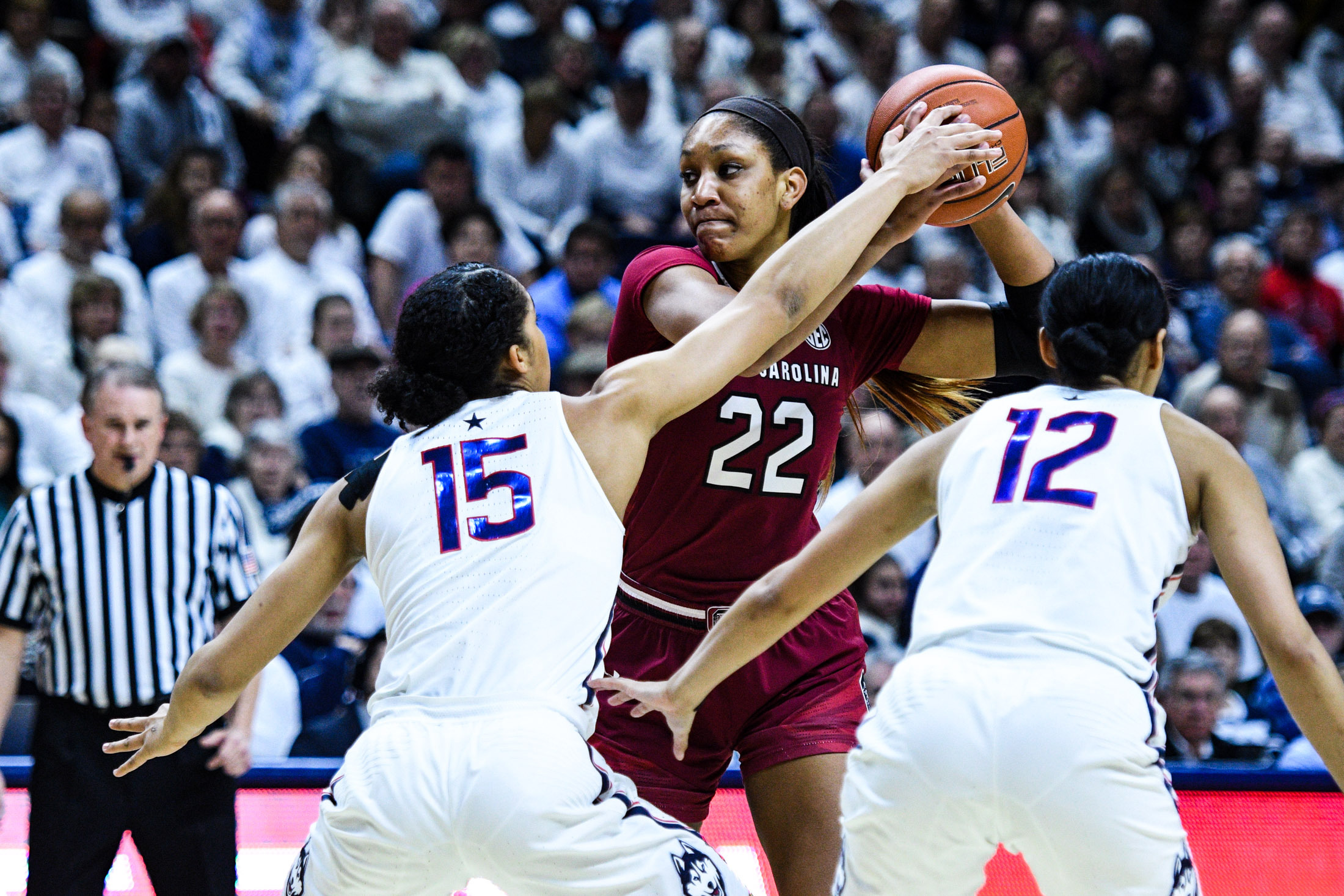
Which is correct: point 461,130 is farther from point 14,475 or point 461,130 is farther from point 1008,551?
point 1008,551

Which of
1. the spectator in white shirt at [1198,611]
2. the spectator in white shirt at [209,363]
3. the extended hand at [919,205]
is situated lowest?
the spectator in white shirt at [1198,611]

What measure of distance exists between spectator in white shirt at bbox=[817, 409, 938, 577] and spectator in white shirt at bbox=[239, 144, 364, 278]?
2.98 meters

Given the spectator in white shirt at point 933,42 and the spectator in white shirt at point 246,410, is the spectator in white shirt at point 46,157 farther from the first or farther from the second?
→ the spectator in white shirt at point 933,42

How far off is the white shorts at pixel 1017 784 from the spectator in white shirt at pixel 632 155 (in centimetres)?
656

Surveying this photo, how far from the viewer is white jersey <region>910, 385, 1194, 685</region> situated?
7.93 feet

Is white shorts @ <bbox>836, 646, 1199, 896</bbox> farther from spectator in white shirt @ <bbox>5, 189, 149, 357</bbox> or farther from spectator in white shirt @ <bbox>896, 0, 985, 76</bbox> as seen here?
spectator in white shirt @ <bbox>896, 0, 985, 76</bbox>

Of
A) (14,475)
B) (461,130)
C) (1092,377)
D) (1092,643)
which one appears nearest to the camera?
(1092,643)

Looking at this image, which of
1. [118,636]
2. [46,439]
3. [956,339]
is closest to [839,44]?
[46,439]

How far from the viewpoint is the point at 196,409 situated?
717 centimetres

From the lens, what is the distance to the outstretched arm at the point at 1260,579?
2.38 meters

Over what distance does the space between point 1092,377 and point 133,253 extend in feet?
21.7

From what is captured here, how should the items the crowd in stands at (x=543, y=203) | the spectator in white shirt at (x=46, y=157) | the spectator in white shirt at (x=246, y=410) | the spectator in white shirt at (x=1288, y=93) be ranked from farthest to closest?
the spectator in white shirt at (x=1288, y=93) < the spectator in white shirt at (x=46, y=157) < the spectator in white shirt at (x=246, y=410) < the crowd in stands at (x=543, y=203)

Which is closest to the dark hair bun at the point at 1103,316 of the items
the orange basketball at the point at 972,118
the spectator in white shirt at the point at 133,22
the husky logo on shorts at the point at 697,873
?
the orange basketball at the point at 972,118

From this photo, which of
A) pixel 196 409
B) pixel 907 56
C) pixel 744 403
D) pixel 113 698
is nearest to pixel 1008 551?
pixel 744 403
